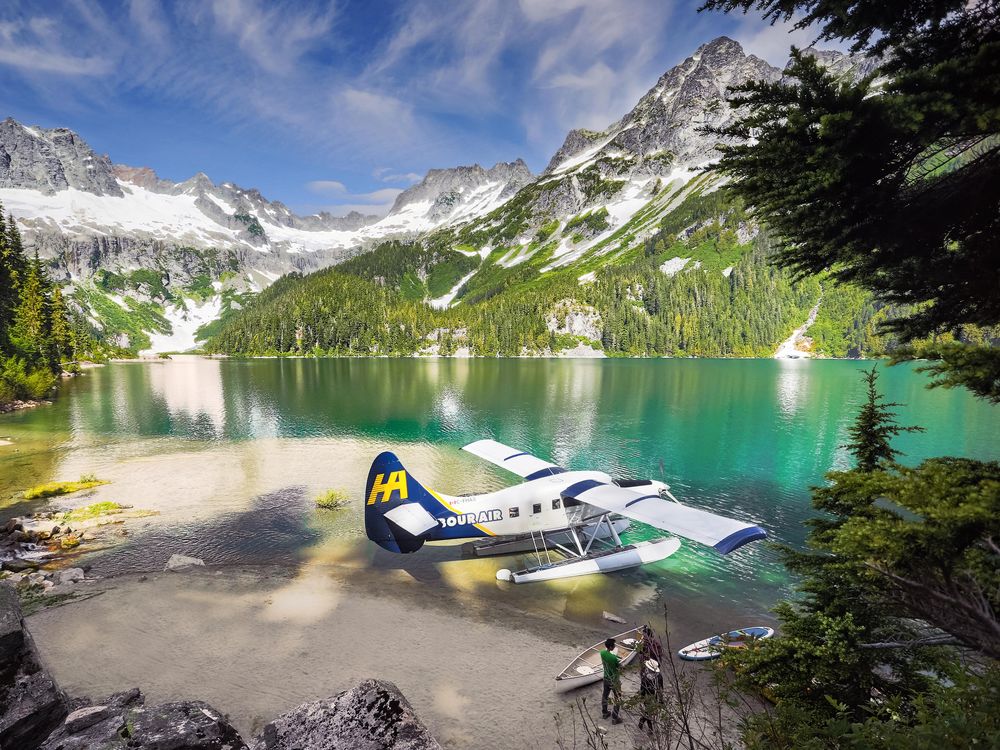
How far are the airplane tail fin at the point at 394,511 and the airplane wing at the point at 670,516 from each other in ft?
19.7

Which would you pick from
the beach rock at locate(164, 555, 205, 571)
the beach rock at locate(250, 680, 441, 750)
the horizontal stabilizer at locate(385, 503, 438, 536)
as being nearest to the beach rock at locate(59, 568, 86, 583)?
the beach rock at locate(164, 555, 205, 571)

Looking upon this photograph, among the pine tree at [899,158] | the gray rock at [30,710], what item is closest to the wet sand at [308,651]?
the gray rock at [30,710]

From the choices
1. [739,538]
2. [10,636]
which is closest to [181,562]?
[10,636]

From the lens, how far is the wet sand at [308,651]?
11.3 m

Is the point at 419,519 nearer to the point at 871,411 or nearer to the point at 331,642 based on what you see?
the point at 331,642

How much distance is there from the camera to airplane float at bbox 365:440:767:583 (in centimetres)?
1753

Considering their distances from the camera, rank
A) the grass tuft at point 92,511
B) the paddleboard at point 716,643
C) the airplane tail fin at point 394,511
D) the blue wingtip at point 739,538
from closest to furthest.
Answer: the blue wingtip at point 739,538 → the paddleboard at point 716,643 → the airplane tail fin at point 394,511 → the grass tuft at point 92,511

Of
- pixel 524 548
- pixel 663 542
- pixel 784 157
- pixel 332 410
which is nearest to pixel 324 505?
pixel 524 548

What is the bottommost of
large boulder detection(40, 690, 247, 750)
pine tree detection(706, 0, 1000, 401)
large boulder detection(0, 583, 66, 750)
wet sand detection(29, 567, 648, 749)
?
wet sand detection(29, 567, 648, 749)

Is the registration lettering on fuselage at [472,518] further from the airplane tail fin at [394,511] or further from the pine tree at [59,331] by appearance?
the pine tree at [59,331]

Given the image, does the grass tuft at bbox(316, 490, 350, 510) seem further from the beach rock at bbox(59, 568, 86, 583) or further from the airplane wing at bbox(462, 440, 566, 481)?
the beach rock at bbox(59, 568, 86, 583)

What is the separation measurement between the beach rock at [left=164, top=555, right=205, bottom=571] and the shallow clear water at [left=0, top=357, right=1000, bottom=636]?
33.4 inches

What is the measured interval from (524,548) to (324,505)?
12.2 m

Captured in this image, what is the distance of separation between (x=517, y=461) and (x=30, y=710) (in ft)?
58.3
